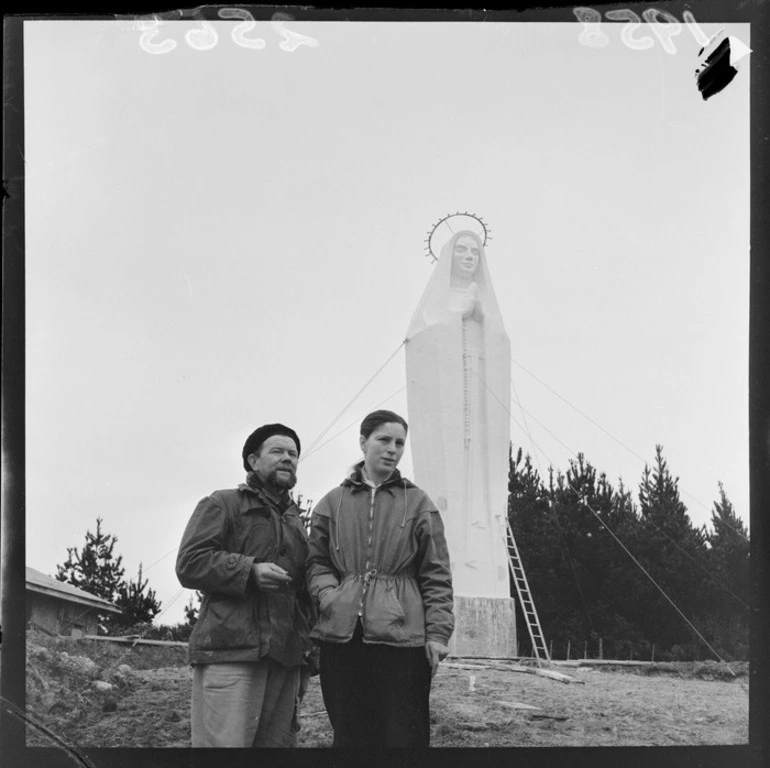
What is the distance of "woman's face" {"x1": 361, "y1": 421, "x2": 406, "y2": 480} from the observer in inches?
240

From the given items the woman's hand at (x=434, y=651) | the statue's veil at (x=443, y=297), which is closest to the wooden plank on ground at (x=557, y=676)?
the woman's hand at (x=434, y=651)

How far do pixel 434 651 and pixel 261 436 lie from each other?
1.31m

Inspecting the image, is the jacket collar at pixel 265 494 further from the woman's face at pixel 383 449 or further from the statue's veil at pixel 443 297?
the statue's veil at pixel 443 297

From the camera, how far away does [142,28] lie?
241 inches

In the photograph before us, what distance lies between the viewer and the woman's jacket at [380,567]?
5.74 m

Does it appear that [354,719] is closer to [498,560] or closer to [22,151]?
[498,560]

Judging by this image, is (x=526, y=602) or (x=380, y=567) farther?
(x=526, y=602)

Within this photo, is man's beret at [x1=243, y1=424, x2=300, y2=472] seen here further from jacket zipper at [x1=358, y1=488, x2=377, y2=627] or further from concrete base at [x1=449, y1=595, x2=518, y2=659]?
concrete base at [x1=449, y1=595, x2=518, y2=659]

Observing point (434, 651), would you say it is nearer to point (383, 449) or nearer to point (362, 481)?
point (362, 481)

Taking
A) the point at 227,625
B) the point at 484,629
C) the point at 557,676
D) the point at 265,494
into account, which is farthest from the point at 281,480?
the point at 557,676

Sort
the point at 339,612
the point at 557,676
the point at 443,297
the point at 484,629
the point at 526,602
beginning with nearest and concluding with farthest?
the point at 339,612 < the point at 557,676 < the point at 484,629 < the point at 526,602 < the point at 443,297

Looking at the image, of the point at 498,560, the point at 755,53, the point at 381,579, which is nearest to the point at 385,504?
the point at 381,579

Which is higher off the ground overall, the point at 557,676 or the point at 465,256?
the point at 465,256

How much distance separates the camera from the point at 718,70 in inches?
243
